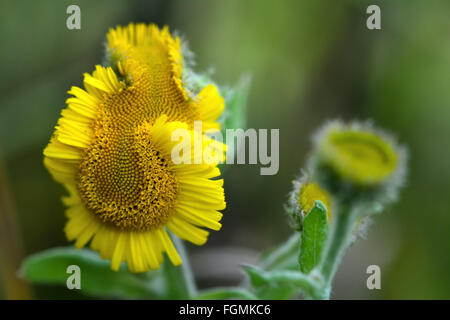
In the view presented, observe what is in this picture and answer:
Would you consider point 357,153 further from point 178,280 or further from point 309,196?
point 178,280

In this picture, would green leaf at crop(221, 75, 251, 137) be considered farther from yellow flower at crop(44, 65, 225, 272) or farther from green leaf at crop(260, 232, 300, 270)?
green leaf at crop(260, 232, 300, 270)

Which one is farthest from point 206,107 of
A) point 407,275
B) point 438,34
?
point 438,34

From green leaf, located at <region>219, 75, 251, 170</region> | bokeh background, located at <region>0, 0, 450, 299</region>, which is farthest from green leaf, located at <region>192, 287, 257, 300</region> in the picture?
bokeh background, located at <region>0, 0, 450, 299</region>

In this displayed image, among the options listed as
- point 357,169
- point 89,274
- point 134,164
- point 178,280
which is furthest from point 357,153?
point 89,274

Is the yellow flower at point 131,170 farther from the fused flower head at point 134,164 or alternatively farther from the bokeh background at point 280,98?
the bokeh background at point 280,98

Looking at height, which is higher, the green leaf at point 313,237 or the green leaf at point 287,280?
the green leaf at point 313,237

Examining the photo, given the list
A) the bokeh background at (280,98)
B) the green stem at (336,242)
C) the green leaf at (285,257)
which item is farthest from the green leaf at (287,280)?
the bokeh background at (280,98)
